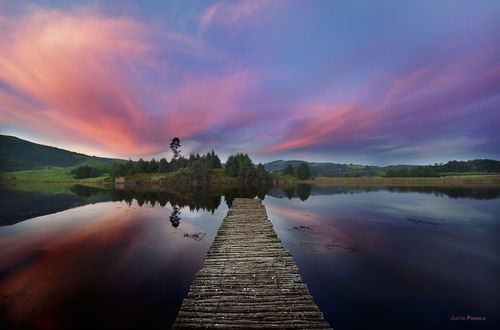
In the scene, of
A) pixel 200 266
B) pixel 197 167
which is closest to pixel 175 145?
pixel 197 167

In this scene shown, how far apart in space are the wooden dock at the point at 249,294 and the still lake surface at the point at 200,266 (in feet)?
8.82

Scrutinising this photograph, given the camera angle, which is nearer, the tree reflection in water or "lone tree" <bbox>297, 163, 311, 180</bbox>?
the tree reflection in water

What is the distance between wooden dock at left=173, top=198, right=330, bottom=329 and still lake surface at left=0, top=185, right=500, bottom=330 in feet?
8.82

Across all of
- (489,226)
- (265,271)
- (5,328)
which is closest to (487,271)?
(265,271)

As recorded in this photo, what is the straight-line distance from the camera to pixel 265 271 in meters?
14.5

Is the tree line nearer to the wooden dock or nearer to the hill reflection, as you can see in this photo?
the hill reflection

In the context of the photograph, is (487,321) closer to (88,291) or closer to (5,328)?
(88,291)

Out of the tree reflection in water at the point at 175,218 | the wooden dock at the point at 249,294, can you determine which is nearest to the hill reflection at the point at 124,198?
the tree reflection in water at the point at 175,218

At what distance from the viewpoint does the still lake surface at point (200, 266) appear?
12.6m

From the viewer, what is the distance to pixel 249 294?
Answer: 11.7 m

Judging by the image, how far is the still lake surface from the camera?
12641 millimetres

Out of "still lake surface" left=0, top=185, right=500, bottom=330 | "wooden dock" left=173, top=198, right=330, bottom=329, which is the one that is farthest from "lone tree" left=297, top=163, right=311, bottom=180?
"wooden dock" left=173, top=198, right=330, bottom=329

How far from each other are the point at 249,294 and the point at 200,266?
30.8 ft

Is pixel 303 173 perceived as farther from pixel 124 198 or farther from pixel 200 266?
pixel 200 266
